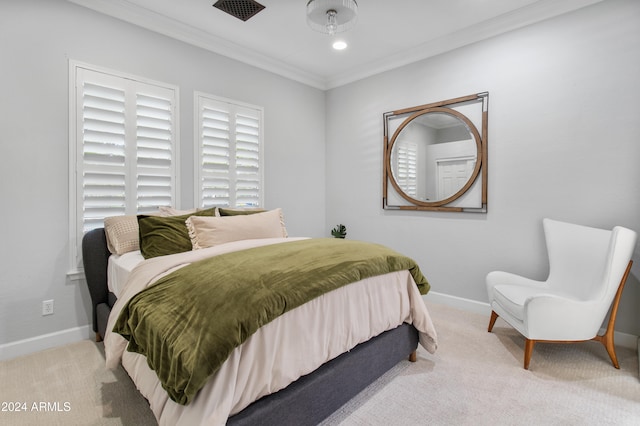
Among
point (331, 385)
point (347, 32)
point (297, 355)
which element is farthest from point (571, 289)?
point (347, 32)

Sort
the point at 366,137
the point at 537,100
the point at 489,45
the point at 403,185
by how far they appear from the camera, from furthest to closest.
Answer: the point at 366,137
the point at 403,185
the point at 489,45
the point at 537,100

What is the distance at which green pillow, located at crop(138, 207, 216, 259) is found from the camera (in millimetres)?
2385

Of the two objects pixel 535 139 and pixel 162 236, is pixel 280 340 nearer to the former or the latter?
pixel 162 236

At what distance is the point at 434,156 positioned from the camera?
11.5 ft

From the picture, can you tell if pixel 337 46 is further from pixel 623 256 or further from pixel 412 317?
pixel 623 256

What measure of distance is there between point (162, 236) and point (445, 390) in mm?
2193

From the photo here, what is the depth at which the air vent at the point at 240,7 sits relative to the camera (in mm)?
2664

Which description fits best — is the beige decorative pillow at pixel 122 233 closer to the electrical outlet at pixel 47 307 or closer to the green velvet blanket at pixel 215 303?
the electrical outlet at pixel 47 307

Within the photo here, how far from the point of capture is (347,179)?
14.2ft

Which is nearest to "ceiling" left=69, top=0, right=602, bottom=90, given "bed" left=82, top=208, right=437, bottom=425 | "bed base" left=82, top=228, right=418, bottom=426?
"bed base" left=82, top=228, right=418, bottom=426

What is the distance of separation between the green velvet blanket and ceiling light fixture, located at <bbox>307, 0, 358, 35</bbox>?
1.90 metres

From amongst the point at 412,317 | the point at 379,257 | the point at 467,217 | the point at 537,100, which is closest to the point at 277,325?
the point at 379,257

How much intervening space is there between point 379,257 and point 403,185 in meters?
1.93

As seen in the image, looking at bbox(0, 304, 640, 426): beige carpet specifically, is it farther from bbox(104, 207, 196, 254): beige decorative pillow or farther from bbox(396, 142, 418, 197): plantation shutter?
bbox(396, 142, 418, 197): plantation shutter
